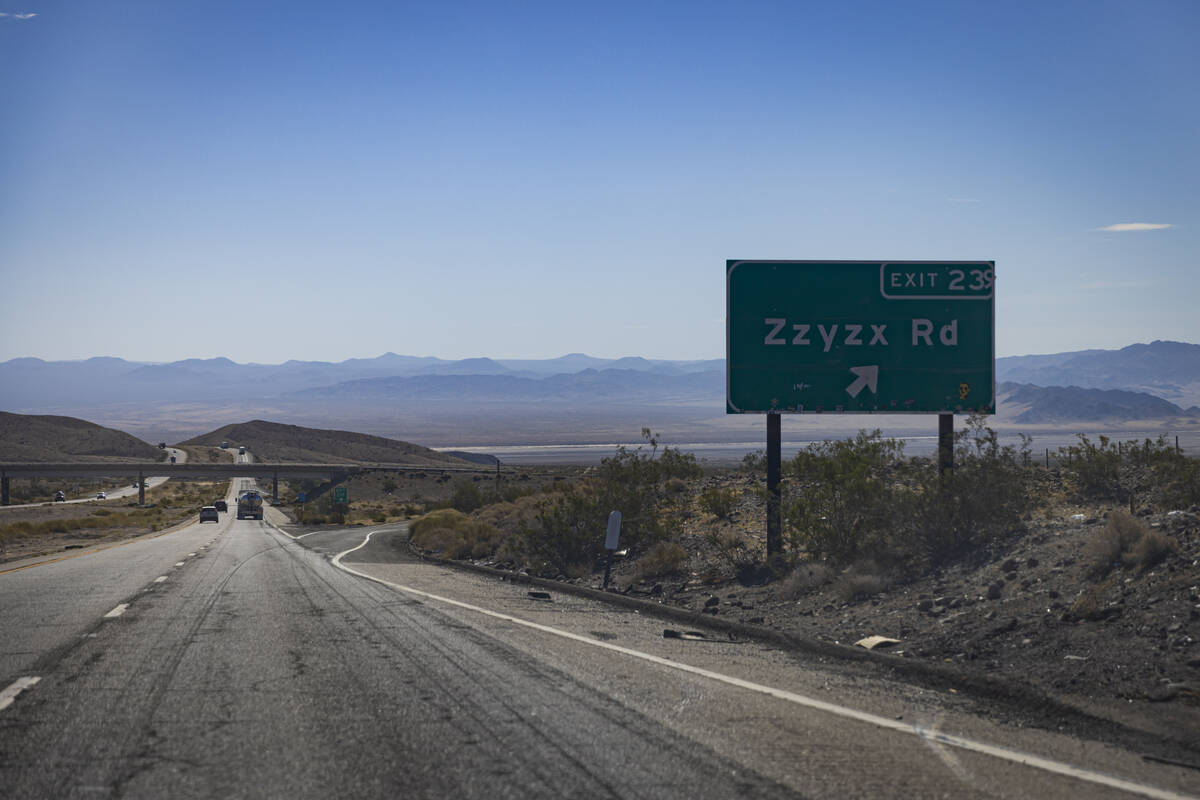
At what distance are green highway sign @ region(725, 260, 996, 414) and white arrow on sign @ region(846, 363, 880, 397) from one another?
0.05ft

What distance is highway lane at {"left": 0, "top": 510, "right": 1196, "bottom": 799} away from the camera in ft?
18.9

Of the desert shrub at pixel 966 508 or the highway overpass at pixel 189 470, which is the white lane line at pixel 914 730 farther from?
the highway overpass at pixel 189 470

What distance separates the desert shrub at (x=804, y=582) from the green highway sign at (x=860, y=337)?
320cm

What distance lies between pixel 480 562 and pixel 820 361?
11661 millimetres

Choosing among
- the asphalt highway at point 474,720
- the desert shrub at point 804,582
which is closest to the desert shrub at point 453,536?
the desert shrub at point 804,582

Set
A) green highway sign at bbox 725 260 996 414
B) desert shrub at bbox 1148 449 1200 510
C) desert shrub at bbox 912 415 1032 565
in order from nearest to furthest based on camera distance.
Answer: desert shrub at bbox 1148 449 1200 510, desert shrub at bbox 912 415 1032 565, green highway sign at bbox 725 260 996 414

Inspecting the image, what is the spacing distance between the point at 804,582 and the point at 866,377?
13.9 feet

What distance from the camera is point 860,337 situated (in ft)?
55.6

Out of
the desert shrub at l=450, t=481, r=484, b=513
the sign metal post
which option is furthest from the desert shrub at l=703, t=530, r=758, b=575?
the desert shrub at l=450, t=481, r=484, b=513

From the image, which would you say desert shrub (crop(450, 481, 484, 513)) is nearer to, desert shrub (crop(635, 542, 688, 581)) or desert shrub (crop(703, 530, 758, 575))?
desert shrub (crop(635, 542, 688, 581))

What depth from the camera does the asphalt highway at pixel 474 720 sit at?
576 centimetres

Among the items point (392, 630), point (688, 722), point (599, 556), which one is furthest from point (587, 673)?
point (599, 556)

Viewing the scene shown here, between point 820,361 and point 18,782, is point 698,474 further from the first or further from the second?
point 18,782

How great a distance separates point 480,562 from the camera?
25.3 metres
